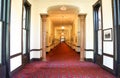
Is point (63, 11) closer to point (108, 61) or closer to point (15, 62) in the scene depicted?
point (108, 61)

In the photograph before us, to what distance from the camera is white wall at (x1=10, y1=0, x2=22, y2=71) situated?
19.3 feet

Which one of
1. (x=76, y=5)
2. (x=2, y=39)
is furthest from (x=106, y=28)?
(x=2, y=39)

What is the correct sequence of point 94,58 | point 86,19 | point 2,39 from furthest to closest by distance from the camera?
point 86,19 < point 94,58 < point 2,39

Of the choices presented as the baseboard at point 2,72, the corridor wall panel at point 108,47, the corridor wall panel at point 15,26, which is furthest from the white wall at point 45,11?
the baseboard at point 2,72

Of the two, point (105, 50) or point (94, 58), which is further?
point (94, 58)

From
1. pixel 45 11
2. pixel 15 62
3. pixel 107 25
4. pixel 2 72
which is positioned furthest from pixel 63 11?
pixel 2 72

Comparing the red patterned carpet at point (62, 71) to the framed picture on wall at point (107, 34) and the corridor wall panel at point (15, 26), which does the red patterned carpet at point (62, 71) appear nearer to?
the corridor wall panel at point (15, 26)

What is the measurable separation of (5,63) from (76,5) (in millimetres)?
5855

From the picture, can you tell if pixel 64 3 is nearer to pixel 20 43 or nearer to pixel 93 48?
pixel 93 48

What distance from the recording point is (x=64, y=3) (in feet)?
31.9

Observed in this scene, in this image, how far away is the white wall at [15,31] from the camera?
19.3 feet

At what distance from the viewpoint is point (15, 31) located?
625 cm

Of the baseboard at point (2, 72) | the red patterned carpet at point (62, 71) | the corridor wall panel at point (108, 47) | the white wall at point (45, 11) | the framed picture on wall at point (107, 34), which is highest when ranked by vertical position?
the white wall at point (45, 11)

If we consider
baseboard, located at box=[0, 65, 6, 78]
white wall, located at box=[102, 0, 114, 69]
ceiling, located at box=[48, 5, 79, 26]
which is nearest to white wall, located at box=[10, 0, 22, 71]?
Answer: baseboard, located at box=[0, 65, 6, 78]
